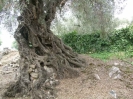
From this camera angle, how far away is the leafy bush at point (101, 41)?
16.6 metres

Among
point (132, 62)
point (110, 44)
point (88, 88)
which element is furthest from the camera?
point (110, 44)

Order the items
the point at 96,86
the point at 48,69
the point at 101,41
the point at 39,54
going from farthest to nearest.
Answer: the point at 101,41 < the point at 39,54 < the point at 48,69 < the point at 96,86

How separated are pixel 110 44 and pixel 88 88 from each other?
378 inches

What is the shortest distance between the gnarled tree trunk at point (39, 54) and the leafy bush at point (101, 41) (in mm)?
7408

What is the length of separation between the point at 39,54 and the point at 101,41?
879 centimetres

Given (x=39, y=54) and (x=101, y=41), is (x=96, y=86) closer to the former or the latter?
(x=39, y=54)

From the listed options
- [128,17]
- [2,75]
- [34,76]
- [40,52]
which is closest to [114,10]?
[40,52]

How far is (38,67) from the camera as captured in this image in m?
8.16

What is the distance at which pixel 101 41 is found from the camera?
55.7ft

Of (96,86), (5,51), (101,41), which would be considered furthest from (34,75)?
(5,51)

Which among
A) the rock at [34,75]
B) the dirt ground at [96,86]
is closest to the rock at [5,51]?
the dirt ground at [96,86]

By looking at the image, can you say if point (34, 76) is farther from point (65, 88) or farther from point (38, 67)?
point (65, 88)

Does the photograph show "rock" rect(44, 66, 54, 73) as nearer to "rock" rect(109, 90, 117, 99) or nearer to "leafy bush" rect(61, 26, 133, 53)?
"rock" rect(109, 90, 117, 99)

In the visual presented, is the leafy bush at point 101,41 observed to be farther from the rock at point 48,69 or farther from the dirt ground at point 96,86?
the rock at point 48,69
